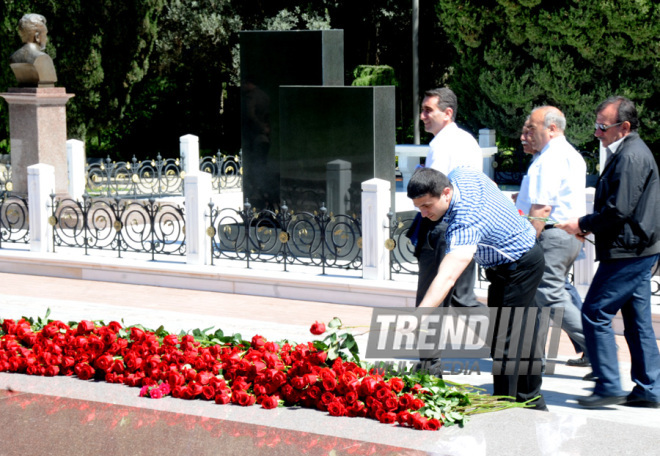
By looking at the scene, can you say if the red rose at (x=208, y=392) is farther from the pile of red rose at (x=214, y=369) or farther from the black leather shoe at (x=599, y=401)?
the black leather shoe at (x=599, y=401)

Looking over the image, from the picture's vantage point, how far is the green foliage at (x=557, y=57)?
65.9 ft

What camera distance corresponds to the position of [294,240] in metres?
11.0

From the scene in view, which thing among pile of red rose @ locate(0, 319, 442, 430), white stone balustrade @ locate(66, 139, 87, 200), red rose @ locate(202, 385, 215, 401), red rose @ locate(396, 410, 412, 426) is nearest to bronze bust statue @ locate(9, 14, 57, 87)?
white stone balustrade @ locate(66, 139, 87, 200)

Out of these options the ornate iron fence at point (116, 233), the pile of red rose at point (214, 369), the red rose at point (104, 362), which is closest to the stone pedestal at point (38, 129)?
the ornate iron fence at point (116, 233)

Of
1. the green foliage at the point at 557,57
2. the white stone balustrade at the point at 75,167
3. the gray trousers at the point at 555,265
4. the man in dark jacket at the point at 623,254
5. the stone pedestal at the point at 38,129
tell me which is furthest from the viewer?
the green foliage at the point at 557,57

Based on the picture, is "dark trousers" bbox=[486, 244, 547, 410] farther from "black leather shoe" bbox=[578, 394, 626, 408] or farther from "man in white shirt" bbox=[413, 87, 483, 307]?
"man in white shirt" bbox=[413, 87, 483, 307]

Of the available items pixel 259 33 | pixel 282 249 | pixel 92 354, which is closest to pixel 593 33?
pixel 259 33

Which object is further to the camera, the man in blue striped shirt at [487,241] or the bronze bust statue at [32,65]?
the bronze bust statue at [32,65]

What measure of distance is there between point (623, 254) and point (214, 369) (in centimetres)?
256

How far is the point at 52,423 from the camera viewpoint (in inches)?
206

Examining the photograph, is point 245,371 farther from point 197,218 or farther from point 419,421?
point 197,218

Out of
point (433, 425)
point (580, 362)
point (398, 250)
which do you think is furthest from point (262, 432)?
point (398, 250)

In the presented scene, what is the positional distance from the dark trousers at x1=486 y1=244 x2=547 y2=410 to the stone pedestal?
408 inches

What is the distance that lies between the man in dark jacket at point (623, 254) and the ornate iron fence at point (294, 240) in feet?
14.0
